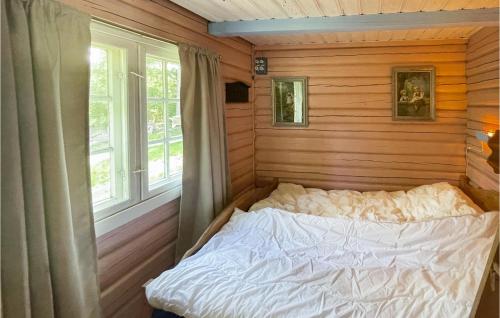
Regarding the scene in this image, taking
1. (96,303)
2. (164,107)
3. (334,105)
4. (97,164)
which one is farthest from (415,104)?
(96,303)

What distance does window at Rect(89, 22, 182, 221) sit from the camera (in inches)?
74.2

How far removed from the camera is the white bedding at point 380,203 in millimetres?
2895

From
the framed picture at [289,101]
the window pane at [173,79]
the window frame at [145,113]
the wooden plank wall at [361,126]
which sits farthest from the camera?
the framed picture at [289,101]

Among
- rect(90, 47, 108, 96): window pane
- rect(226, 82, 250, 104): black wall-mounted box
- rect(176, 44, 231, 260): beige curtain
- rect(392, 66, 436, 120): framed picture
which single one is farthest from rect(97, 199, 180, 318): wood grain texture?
rect(392, 66, 436, 120): framed picture

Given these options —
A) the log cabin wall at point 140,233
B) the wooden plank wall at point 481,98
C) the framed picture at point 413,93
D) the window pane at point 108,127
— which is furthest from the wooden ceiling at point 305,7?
the framed picture at point 413,93

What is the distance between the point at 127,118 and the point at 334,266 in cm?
143

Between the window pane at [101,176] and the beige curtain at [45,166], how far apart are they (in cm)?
28

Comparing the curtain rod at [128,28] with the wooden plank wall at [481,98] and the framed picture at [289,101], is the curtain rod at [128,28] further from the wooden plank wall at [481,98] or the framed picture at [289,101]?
the wooden plank wall at [481,98]

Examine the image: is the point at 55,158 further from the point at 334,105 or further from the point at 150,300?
the point at 334,105

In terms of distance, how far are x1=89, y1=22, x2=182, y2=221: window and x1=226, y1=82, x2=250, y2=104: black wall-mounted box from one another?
3.11 ft

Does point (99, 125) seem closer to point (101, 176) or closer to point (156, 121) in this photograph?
point (101, 176)

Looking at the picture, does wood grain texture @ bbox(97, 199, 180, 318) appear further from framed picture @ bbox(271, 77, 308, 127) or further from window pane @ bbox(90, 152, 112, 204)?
framed picture @ bbox(271, 77, 308, 127)

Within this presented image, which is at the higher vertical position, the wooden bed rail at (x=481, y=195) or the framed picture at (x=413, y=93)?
the framed picture at (x=413, y=93)

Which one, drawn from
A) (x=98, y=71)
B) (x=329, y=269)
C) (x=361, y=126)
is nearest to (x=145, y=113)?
(x=98, y=71)
